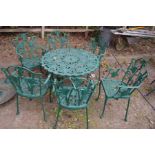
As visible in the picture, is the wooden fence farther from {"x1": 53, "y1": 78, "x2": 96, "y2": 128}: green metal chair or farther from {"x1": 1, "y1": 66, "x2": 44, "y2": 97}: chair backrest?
{"x1": 53, "y1": 78, "x2": 96, "y2": 128}: green metal chair

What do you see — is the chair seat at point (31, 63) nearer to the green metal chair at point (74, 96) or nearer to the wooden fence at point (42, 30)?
the green metal chair at point (74, 96)

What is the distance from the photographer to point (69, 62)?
473cm

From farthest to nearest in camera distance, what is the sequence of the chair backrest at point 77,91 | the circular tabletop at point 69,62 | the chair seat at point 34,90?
the circular tabletop at point 69,62 < the chair seat at point 34,90 < the chair backrest at point 77,91

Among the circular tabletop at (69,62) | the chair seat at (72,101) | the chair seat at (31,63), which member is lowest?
the chair seat at (72,101)

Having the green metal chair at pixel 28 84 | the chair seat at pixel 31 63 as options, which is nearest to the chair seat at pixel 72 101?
the green metal chair at pixel 28 84

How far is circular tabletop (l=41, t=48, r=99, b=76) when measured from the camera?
446 centimetres

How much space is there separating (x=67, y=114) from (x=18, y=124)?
2.77 ft

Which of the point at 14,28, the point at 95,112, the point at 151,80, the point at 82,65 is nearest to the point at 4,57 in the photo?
the point at 14,28

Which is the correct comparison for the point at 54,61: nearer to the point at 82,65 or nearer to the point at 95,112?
the point at 82,65

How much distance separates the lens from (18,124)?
428 cm

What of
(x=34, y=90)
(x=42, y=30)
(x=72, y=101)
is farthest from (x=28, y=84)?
(x=42, y=30)

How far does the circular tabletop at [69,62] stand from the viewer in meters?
4.46

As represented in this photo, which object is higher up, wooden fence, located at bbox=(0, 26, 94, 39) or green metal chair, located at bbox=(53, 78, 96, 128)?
wooden fence, located at bbox=(0, 26, 94, 39)

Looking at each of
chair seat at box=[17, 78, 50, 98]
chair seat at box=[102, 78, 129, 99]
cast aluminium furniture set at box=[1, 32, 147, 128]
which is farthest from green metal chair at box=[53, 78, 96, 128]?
chair seat at box=[102, 78, 129, 99]
